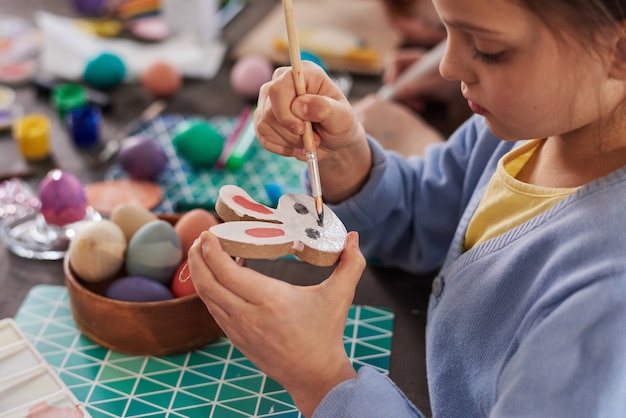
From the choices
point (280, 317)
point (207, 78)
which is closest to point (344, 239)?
point (280, 317)

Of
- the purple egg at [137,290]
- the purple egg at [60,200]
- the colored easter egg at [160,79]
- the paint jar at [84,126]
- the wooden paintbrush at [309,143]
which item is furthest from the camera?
the colored easter egg at [160,79]

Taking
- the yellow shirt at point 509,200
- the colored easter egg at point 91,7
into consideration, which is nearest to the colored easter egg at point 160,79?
the colored easter egg at point 91,7

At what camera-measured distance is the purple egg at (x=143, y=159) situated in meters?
1.02

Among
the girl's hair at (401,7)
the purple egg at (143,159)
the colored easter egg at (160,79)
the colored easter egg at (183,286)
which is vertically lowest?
the girl's hair at (401,7)

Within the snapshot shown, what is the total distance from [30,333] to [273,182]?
40cm

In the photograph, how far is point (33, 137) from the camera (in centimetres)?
107

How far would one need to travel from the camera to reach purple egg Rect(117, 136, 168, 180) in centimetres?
102

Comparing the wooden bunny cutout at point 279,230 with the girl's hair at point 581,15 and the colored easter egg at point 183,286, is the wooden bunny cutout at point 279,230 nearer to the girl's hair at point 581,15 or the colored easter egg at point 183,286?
the colored easter egg at point 183,286

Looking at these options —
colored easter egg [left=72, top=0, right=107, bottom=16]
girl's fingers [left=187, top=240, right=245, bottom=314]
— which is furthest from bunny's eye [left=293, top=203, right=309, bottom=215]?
colored easter egg [left=72, top=0, right=107, bottom=16]

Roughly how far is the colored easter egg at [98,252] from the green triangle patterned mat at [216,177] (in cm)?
23

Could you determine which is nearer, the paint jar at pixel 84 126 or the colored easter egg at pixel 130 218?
the colored easter egg at pixel 130 218

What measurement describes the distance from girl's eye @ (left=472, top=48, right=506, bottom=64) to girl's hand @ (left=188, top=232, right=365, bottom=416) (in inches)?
7.1

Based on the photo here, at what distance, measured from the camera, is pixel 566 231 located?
1.80 ft

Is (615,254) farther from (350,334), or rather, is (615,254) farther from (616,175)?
(350,334)
